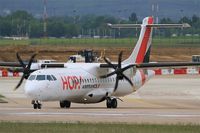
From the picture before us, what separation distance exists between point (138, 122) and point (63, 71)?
14.4m

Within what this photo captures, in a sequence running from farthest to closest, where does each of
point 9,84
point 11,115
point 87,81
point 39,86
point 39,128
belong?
point 9,84
point 87,81
point 39,86
point 11,115
point 39,128

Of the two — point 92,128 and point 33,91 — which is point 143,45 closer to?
point 33,91

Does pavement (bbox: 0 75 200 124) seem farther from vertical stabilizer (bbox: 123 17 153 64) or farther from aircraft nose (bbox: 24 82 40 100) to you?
vertical stabilizer (bbox: 123 17 153 64)

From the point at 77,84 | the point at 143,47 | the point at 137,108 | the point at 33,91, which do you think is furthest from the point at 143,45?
the point at 33,91

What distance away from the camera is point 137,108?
5034 centimetres

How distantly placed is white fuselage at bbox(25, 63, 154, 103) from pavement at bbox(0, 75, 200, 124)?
0.82 m

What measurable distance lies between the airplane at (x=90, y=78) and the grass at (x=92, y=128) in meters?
12.4

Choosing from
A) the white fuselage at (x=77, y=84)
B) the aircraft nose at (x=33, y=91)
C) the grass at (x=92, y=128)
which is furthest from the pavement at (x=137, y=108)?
the grass at (x=92, y=128)

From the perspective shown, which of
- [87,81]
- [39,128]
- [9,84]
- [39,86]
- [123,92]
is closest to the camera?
[39,128]

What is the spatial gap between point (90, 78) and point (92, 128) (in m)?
18.8

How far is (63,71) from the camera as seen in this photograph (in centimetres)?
5019

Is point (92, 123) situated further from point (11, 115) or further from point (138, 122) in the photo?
point (11, 115)

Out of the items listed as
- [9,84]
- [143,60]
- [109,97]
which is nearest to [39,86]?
[109,97]

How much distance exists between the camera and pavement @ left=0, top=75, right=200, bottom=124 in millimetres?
38062
